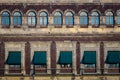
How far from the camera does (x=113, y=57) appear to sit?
43.2 meters

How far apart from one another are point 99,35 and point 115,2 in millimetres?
3939

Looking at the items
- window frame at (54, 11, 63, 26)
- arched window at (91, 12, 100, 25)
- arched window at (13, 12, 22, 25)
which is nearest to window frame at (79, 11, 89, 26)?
arched window at (91, 12, 100, 25)

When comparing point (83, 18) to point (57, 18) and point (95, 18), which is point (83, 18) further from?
point (57, 18)

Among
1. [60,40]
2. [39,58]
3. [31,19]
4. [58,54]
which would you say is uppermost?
[31,19]

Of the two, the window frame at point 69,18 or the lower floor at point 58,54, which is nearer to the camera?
the lower floor at point 58,54

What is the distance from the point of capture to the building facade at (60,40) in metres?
43.2

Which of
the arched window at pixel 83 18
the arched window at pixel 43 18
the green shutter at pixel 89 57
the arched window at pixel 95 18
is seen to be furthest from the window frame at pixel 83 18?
the arched window at pixel 43 18

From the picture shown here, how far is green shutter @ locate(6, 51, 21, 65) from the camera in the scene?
4291cm

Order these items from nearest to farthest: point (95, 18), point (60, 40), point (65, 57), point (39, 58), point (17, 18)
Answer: point (39, 58) < point (65, 57) < point (60, 40) < point (17, 18) < point (95, 18)

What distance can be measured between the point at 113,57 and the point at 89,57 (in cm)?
250

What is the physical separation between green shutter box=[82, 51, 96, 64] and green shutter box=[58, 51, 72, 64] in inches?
57.5

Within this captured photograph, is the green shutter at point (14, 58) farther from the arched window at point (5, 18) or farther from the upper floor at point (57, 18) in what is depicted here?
the arched window at point (5, 18)

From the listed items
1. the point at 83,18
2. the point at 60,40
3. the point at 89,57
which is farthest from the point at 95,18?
the point at 60,40

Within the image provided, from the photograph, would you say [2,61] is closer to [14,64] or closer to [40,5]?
[14,64]
